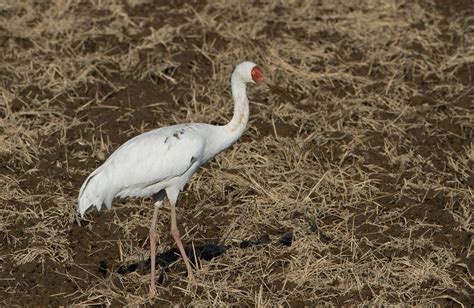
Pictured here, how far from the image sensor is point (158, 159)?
7.23 meters

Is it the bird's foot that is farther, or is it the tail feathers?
the tail feathers

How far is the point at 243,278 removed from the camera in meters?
7.31

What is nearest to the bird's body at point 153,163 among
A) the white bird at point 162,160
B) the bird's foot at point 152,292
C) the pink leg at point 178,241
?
the white bird at point 162,160

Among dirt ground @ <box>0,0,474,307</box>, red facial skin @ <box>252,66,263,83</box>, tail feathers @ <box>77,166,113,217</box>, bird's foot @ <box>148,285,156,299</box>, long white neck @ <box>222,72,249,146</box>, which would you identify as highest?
red facial skin @ <box>252,66,263,83</box>

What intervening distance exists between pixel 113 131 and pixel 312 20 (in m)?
Answer: 3.98

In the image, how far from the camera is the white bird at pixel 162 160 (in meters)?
7.23

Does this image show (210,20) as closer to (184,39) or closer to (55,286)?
(184,39)

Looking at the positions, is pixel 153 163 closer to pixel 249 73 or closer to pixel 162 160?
pixel 162 160

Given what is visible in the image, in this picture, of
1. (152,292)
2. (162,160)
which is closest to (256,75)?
(162,160)

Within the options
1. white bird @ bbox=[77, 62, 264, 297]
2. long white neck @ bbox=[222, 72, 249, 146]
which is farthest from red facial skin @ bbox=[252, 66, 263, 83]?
long white neck @ bbox=[222, 72, 249, 146]

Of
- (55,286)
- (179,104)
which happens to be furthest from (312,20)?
(55,286)

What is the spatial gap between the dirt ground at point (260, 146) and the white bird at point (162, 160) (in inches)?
24.7

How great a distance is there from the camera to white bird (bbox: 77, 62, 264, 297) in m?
7.23

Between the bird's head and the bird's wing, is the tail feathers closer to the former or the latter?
the bird's wing
